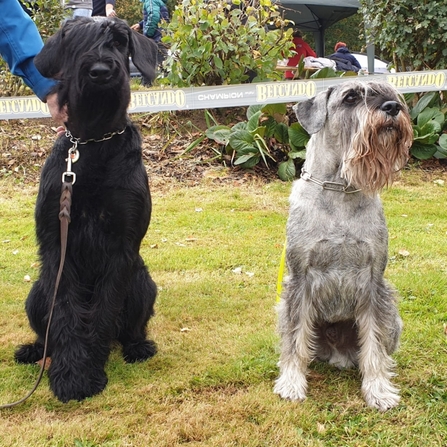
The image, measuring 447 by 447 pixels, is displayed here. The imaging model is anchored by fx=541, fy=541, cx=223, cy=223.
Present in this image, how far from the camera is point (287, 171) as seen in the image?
24.9 feet

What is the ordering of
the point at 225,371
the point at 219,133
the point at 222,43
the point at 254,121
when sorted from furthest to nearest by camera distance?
the point at 219,133
the point at 222,43
the point at 254,121
the point at 225,371

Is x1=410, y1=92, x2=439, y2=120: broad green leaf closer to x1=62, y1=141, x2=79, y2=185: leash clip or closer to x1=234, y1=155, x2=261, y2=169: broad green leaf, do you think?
x1=234, y1=155, x2=261, y2=169: broad green leaf

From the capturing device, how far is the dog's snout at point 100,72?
2.66 m

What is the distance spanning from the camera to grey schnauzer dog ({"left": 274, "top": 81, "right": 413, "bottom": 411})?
107 inches

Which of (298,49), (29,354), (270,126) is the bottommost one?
(29,354)

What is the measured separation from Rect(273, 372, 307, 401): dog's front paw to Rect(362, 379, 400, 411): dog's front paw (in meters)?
0.33

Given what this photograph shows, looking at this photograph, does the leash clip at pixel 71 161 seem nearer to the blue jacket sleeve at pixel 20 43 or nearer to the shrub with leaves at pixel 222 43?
the blue jacket sleeve at pixel 20 43

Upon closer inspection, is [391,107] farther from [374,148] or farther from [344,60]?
[344,60]

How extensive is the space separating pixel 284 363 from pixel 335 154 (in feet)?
3.90

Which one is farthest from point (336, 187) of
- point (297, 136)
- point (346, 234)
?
point (297, 136)

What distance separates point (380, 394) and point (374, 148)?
4.23 ft

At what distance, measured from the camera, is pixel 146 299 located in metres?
3.38

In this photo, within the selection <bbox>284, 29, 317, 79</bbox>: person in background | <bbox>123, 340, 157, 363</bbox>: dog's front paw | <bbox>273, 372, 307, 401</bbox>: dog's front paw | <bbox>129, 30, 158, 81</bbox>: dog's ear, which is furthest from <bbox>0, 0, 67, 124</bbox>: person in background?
<bbox>284, 29, 317, 79</bbox>: person in background

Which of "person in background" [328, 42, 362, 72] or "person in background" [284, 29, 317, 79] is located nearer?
"person in background" [284, 29, 317, 79]
